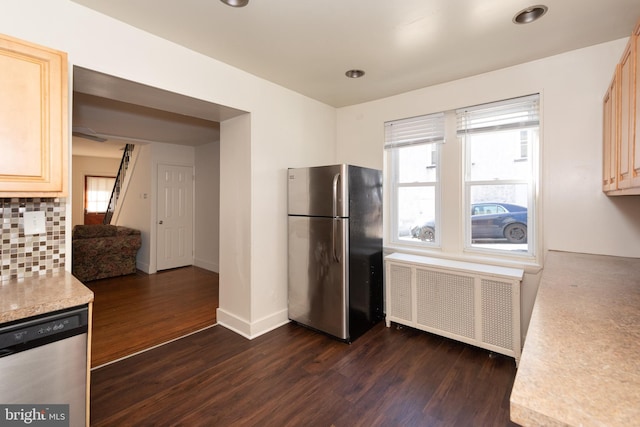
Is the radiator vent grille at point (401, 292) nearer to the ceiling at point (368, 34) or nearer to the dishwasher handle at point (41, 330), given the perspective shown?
the ceiling at point (368, 34)

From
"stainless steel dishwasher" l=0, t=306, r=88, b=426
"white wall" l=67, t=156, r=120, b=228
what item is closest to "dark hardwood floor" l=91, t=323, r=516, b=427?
"stainless steel dishwasher" l=0, t=306, r=88, b=426

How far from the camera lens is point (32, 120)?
148 centimetres

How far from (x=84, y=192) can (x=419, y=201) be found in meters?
9.12

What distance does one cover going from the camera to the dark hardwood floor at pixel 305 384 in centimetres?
188

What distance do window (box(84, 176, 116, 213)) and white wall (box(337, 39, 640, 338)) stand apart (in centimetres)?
970

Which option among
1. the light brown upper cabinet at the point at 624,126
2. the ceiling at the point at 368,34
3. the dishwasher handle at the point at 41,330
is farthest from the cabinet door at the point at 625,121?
the dishwasher handle at the point at 41,330

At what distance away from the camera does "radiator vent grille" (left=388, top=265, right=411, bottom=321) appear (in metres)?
3.02

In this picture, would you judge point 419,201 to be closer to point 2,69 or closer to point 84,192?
point 2,69

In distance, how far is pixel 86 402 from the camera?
144 centimetres

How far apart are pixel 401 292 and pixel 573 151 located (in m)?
1.90

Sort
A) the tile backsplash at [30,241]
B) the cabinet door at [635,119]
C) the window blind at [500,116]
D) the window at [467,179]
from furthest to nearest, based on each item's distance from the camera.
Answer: the window at [467,179] < the window blind at [500,116] < the tile backsplash at [30,241] < the cabinet door at [635,119]

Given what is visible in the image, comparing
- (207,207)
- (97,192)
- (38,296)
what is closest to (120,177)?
(207,207)

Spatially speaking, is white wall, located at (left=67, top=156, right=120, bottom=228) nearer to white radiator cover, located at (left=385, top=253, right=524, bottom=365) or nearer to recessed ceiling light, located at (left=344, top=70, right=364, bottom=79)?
recessed ceiling light, located at (left=344, top=70, right=364, bottom=79)

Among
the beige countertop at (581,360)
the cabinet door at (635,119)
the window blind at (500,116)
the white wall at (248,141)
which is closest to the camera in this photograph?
the beige countertop at (581,360)
